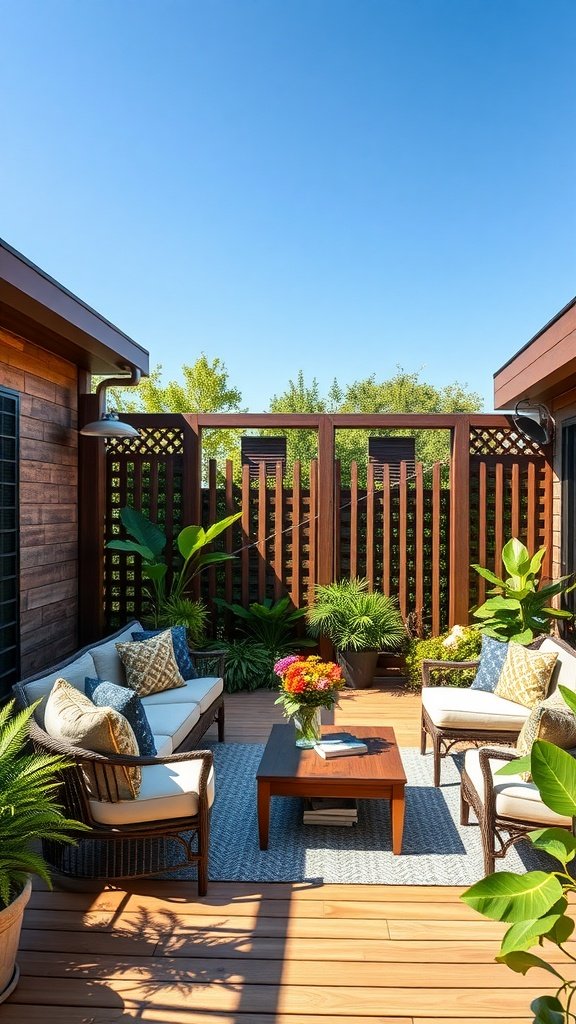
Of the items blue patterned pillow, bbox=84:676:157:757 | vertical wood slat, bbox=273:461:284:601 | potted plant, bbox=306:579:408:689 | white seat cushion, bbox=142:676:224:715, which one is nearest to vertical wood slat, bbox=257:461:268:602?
vertical wood slat, bbox=273:461:284:601

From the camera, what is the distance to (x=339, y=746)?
374 centimetres

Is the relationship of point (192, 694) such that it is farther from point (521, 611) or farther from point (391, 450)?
point (391, 450)

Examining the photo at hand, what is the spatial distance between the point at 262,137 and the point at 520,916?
46.4 ft

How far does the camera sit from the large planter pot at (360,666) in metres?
6.49

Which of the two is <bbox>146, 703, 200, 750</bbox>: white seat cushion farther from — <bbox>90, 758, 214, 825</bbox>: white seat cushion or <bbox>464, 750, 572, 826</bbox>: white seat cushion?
<bbox>464, 750, 572, 826</bbox>: white seat cushion

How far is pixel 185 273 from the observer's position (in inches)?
901

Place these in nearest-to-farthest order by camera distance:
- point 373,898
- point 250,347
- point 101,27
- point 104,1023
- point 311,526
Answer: point 104,1023 → point 373,898 → point 311,526 → point 101,27 → point 250,347

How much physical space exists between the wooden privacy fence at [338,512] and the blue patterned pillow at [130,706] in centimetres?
315

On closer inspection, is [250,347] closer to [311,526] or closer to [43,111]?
[43,111]

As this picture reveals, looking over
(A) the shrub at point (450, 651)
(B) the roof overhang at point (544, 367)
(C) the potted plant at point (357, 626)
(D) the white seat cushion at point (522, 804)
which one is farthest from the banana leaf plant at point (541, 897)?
(C) the potted plant at point (357, 626)

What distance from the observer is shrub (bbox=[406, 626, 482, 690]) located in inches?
218

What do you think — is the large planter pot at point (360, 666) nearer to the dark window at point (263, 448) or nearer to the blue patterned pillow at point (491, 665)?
the blue patterned pillow at point (491, 665)

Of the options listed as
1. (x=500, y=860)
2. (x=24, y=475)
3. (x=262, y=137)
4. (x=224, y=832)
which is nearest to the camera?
(x=500, y=860)

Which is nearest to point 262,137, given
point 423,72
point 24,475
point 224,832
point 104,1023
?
point 423,72
